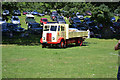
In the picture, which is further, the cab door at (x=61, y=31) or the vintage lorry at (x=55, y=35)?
the cab door at (x=61, y=31)

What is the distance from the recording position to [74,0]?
3572cm

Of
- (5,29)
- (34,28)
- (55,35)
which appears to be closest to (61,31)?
(55,35)

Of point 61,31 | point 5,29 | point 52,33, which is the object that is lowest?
point 5,29

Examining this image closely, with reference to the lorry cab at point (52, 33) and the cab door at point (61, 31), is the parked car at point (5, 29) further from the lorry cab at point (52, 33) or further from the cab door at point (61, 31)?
the cab door at point (61, 31)

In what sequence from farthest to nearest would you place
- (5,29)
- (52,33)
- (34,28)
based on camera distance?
1. (34,28)
2. (5,29)
3. (52,33)

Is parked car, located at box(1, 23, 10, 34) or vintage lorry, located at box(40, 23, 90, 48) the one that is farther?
parked car, located at box(1, 23, 10, 34)

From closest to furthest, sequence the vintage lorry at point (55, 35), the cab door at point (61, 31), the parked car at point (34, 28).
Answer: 1. the vintage lorry at point (55, 35)
2. the cab door at point (61, 31)
3. the parked car at point (34, 28)

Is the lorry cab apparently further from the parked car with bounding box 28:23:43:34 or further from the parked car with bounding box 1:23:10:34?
the parked car with bounding box 28:23:43:34

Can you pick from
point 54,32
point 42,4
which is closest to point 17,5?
point 42,4

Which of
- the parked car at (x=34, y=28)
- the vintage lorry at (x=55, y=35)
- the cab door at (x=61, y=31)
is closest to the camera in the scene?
the vintage lorry at (x=55, y=35)

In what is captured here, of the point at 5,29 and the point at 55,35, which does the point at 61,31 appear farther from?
the point at 5,29

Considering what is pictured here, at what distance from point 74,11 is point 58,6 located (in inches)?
127

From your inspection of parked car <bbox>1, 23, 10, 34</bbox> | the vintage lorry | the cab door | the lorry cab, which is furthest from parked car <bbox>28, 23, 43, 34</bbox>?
the lorry cab

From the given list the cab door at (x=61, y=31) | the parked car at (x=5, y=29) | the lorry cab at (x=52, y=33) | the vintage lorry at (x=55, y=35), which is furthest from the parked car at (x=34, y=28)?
the lorry cab at (x=52, y=33)
